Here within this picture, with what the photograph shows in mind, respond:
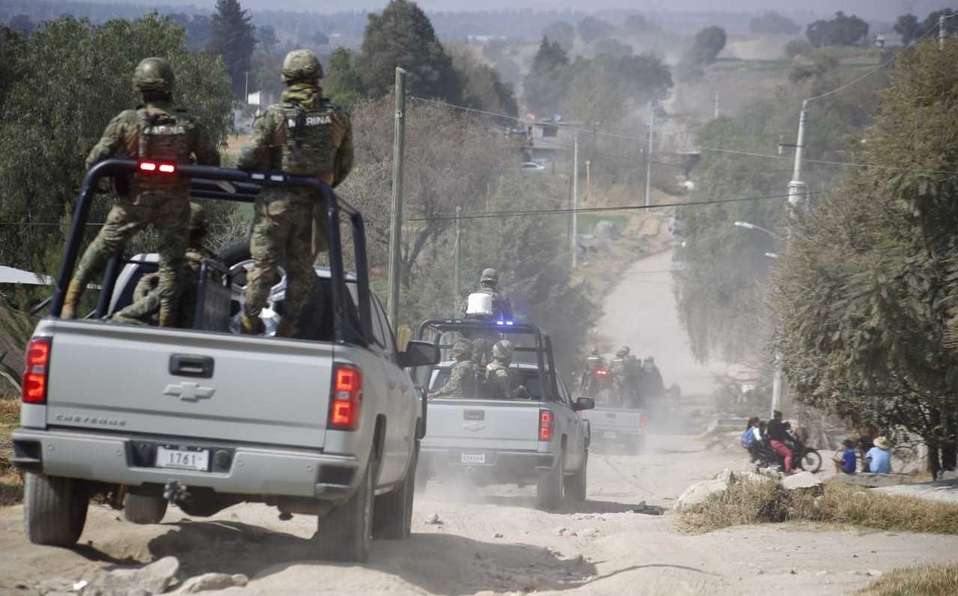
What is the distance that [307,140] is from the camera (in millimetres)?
7754

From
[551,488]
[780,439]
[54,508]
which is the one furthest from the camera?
[780,439]

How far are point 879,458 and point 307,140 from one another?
1756cm

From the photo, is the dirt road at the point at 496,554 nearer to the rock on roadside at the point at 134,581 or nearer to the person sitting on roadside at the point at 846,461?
the rock on roadside at the point at 134,581

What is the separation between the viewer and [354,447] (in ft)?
23.2

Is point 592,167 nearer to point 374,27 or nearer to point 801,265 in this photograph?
point 374,27

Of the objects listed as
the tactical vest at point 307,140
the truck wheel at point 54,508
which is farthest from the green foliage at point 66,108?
the tactical vest at point 307,140

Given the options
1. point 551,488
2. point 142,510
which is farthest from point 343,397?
point 551,488

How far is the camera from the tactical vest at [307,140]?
7707 mm

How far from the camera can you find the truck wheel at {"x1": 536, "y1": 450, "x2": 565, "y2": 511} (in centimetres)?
1488

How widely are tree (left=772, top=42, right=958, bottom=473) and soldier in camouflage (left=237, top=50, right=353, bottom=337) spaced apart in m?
13.1

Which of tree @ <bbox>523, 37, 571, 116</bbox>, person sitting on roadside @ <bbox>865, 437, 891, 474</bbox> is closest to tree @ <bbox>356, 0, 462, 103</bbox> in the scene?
person sitting on roadside @ <bbox>865, 437, 891, 474</bbox>

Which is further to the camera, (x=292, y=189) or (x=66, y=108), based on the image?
(x=66, y=108)

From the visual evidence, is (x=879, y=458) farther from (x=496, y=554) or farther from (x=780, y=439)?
(x=496, y=554)

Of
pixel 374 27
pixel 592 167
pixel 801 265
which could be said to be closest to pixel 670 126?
pixel 592 167
